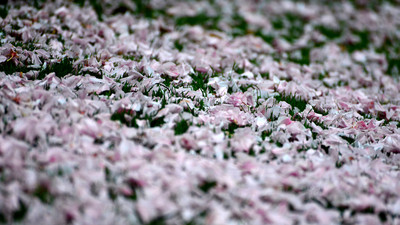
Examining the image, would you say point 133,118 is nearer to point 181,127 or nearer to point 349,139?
point 181,127

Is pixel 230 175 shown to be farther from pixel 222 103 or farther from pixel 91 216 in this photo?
pixel 222 103

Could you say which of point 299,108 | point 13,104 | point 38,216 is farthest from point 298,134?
point 13,104

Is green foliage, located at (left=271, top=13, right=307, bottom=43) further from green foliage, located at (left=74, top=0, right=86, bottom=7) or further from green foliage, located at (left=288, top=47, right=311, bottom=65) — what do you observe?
green foliage, located at (left=74, top=0, right=86, bottom=7)

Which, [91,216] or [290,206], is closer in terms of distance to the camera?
[91,216]

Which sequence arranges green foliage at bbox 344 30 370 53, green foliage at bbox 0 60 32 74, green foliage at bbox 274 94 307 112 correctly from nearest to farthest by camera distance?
green foliage at bbox 0 60 32 74, green foliage at bbox 274 94 307 112, green foliage at bbox 344 30 370 53

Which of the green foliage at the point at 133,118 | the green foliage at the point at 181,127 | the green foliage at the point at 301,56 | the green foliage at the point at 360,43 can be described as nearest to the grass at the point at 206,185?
the green foliage at the point at 181,127

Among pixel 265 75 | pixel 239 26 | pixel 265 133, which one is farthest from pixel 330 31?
pixel 265 133

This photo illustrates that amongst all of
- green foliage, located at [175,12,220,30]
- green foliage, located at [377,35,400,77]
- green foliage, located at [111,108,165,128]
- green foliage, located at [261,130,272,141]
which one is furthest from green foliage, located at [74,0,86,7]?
green foliage, located at [377,35,400,77]

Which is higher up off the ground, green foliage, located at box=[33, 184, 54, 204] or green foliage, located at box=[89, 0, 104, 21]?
green foliage, located at box=[89, 0, 104, 21]
